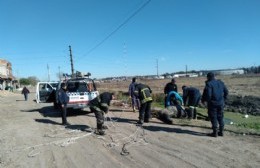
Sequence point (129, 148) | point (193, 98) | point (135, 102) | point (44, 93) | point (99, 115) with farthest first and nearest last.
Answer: point (44, 93) → point (135, 102) → point (193, 98) → point (99, 115) → point (129, 148)

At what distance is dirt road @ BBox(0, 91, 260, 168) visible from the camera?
6.45m

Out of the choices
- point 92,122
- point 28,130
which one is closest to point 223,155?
point 92,122

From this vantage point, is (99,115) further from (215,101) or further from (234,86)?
(234,86)

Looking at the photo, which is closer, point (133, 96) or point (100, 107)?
point (100, 107)

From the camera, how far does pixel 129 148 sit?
25.2 ft

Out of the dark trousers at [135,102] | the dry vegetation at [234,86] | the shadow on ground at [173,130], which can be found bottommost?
the dry vegetation at [234,86]

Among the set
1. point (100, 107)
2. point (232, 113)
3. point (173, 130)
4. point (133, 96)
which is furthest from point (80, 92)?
point (232, 113)

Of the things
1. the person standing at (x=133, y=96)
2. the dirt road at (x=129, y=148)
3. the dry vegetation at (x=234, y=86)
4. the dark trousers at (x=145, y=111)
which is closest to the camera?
the dirt road at (x=129, y=148)

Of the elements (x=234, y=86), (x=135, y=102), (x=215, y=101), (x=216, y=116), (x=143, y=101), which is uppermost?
(x=215, y=101)

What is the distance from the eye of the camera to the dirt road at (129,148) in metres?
6.45

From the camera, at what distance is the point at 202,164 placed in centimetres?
607

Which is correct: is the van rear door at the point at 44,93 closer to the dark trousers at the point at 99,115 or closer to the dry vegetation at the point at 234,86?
the dark trousers at the point at 99,115

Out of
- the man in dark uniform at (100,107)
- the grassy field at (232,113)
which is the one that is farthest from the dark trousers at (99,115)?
the grassy field at (232,113)

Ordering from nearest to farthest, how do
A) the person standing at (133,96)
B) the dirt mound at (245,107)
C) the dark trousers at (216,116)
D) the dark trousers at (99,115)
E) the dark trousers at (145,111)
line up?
1. the dark trousers at (216,116)
2. the dark trousers at (99,115)
3. the dark trousers at (145,111)
4. the person standing at (133,96)
5. the dirt mound at (245,107)
